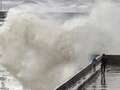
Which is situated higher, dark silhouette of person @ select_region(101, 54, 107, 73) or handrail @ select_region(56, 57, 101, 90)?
handrail @ select_region(56, 57, 101, 90)

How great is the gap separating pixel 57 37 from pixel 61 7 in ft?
65.8

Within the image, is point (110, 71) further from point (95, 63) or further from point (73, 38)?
point (73, 38)

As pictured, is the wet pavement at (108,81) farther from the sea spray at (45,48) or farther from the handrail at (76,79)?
the sea spray at (45,48)

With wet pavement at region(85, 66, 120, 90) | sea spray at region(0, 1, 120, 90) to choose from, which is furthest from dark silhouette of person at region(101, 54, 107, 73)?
sea spray at region(0, 1, 120, 90)

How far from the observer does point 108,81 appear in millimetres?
14273

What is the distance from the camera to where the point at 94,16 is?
97.0 ft

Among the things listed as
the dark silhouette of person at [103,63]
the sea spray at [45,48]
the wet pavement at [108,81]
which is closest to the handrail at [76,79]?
the dark silhouette of person at [103,63]

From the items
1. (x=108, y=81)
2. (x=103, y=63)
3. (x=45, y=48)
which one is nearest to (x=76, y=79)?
(x=108, y=81)

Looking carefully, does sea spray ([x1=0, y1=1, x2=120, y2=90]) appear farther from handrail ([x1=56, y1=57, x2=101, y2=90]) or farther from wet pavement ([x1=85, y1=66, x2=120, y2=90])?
handrail ([x1=56, y1=57, x2=101, y2=90])

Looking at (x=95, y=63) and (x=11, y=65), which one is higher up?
(x=95, y=63)

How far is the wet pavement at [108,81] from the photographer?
513 inches

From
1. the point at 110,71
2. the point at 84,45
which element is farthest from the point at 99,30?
the point at 110,71

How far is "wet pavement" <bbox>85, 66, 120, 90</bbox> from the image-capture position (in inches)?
513

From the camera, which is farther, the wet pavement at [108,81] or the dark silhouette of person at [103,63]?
the dark silhouette of person at [103,63]
